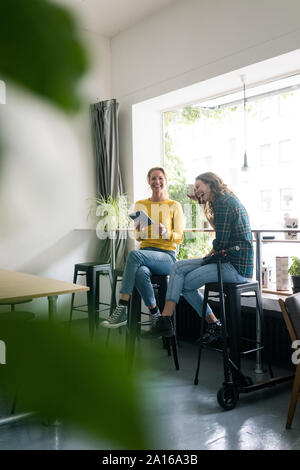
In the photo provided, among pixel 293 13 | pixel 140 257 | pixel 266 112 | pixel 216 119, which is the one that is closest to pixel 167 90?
pixel 216 119

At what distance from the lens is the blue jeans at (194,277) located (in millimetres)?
2938

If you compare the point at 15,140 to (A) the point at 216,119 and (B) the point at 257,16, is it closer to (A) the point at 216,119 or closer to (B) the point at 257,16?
(B) the point at 257,16

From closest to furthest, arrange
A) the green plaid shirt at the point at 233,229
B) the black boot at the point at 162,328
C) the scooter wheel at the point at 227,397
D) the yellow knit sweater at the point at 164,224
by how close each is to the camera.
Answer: the scooter wheel at the point at 227,397 → the green plaid shirt at the point at 233,229 → the black boot at the point at 162,328 → the yellow knit sweater at the point at 164,224

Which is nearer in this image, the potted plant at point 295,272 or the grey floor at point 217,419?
the grey floor at point 217,419

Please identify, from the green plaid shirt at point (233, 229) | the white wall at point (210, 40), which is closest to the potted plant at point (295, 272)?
the green plaid shirt at point (233, 229)

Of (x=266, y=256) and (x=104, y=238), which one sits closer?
(x=266, y=256)

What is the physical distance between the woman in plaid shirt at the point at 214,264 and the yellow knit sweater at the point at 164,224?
0.52m

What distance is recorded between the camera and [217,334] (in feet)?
9.88

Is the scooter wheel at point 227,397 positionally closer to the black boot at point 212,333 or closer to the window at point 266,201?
the black boot at point 212,333

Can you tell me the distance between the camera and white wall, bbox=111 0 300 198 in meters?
3.39

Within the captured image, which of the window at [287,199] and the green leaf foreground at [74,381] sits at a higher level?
the window at [287,199]

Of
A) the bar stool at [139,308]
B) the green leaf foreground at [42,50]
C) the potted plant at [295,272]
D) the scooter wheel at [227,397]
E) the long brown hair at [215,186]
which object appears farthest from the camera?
the potted plant at [295,272]
